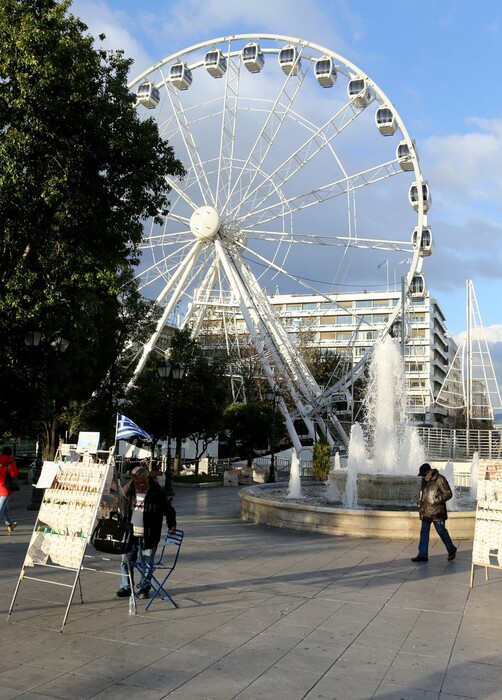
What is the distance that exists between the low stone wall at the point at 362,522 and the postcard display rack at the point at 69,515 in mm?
7261

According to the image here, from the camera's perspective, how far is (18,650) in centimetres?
611

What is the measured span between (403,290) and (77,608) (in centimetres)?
3005

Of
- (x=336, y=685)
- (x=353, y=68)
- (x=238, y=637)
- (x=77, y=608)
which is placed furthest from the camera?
(x=353, y=68)

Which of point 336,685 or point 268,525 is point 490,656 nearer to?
point 336,685

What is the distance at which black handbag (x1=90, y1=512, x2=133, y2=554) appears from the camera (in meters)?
7.37

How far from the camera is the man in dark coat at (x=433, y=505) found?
10617mm

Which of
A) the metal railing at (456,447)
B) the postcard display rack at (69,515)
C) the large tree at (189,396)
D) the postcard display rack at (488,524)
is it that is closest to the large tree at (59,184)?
the postcard display rack at (69,515)

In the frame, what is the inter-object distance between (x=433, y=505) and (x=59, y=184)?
9467 millimetres

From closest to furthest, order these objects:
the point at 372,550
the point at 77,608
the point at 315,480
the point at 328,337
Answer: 1. the point at 77,608
2. the point at 372,550
3. the point at 315,480
4. the point at 328,337

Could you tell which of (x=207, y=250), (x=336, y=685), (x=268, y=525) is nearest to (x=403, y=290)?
(x=207, y=250)

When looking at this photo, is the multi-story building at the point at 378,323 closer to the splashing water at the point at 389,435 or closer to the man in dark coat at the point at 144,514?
the splashing water at the point at 389,435

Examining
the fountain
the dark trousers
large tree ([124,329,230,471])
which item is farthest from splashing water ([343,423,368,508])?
large tree ([124,329,230,471])

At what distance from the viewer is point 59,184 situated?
45.5 ft

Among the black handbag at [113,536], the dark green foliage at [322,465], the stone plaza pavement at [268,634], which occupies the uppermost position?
the dark green foliage at [322,465]
